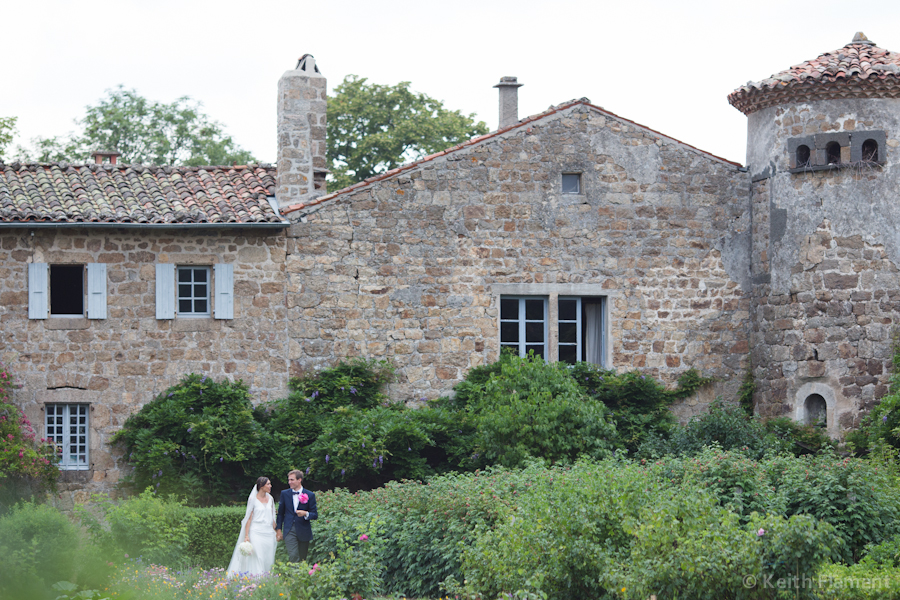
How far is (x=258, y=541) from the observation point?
9.90 m

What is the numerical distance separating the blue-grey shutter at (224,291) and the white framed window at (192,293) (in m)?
0.21

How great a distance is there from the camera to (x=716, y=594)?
22.8ft

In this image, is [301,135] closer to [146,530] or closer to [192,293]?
→ [192,293]

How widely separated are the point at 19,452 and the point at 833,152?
12.3 metres

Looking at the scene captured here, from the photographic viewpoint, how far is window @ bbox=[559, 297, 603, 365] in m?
15.2

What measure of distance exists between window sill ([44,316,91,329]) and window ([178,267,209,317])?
51.8 inches

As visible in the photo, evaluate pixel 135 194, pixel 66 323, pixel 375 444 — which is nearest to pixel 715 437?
pixel 375 444

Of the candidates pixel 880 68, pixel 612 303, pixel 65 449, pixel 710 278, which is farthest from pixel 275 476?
pixel 880 68

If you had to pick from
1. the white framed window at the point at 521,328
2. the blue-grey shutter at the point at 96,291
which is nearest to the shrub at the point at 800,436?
the white framed window at the point at 521,328

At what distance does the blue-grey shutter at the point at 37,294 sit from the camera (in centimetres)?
1358

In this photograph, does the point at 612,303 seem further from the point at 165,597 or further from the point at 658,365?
the point at 165,597

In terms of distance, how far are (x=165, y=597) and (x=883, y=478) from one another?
651 cm

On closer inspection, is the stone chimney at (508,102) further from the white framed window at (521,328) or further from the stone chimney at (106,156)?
the stone chimney at (106,156)

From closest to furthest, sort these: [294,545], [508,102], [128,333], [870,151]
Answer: [294,545], [128,333], [870,151], [508,102]
